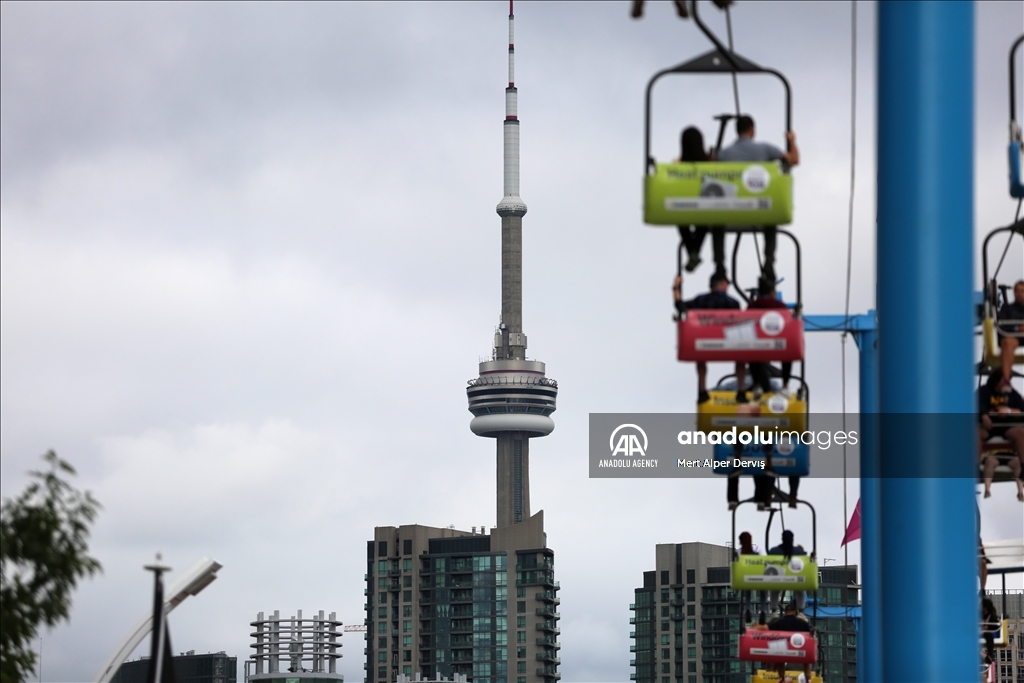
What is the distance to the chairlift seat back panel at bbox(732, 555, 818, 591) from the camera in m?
26.4

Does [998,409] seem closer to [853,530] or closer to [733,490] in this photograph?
[733,490]

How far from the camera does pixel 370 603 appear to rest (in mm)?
196875

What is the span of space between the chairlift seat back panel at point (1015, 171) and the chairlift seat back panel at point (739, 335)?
2.70 meters

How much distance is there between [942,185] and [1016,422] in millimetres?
8280

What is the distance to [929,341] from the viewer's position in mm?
11461

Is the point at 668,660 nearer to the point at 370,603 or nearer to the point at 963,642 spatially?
the point at 370,603

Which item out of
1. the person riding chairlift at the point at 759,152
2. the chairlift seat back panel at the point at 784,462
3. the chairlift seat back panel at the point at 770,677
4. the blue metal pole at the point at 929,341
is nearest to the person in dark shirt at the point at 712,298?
the person riding chairlift at the point at 759,152

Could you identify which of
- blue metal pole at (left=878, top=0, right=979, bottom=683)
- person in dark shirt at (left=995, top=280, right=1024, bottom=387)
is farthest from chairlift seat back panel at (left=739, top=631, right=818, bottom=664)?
blue metal pole at (left=878, top=0, right=979, bottom=683)

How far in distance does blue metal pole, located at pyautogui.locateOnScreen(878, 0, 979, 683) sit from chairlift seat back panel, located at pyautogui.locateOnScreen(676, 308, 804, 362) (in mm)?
4141

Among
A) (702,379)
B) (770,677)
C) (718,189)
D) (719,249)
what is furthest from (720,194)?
(770,677)

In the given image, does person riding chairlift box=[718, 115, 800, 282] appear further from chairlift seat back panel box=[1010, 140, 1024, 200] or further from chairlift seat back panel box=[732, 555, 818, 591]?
chairlift seat back panel box=[732, 555, 818, 591]

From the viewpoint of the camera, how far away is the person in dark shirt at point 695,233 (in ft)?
51.3

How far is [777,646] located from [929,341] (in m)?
15.6

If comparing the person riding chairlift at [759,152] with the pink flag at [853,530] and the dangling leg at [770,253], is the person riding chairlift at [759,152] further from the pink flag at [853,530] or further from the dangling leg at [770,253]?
the pink flag at [853,530]
